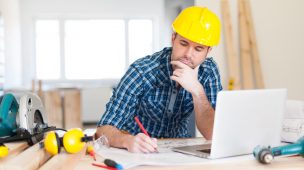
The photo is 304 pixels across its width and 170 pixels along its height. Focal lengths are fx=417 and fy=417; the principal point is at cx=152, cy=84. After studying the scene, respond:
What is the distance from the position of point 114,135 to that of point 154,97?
41 centimetres

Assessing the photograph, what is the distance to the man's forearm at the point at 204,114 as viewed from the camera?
183 cm

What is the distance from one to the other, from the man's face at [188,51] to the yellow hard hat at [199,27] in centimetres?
3

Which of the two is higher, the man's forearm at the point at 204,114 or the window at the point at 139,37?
the window at the point at 139,37

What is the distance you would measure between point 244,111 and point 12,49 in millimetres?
6515

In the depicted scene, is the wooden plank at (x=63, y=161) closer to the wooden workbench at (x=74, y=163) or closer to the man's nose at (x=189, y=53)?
the wooden workbench at (x=74, y=163)

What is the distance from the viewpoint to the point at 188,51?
5.84 feet

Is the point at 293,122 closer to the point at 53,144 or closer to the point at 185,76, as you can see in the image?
the point at 185,76

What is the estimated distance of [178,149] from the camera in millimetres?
1484

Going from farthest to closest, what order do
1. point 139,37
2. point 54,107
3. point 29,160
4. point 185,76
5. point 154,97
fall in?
point 139,37 < point 54,107 < point 154,97 < point 185,76 < point 29,160

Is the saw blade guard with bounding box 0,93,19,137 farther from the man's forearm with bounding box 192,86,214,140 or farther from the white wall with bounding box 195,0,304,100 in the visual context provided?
the white wall with bounding box 195,0,304,100

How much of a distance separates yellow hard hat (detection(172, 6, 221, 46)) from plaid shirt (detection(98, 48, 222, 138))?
260 millimetres

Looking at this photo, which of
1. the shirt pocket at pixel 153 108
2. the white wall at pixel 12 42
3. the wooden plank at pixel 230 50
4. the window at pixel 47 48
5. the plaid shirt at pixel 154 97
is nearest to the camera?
the plaid shirt at pixel 154 97

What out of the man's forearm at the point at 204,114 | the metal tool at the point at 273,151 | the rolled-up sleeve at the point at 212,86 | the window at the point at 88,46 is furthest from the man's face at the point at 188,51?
the window at the point at 88,46

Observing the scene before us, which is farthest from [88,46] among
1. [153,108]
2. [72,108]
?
[153,108]
